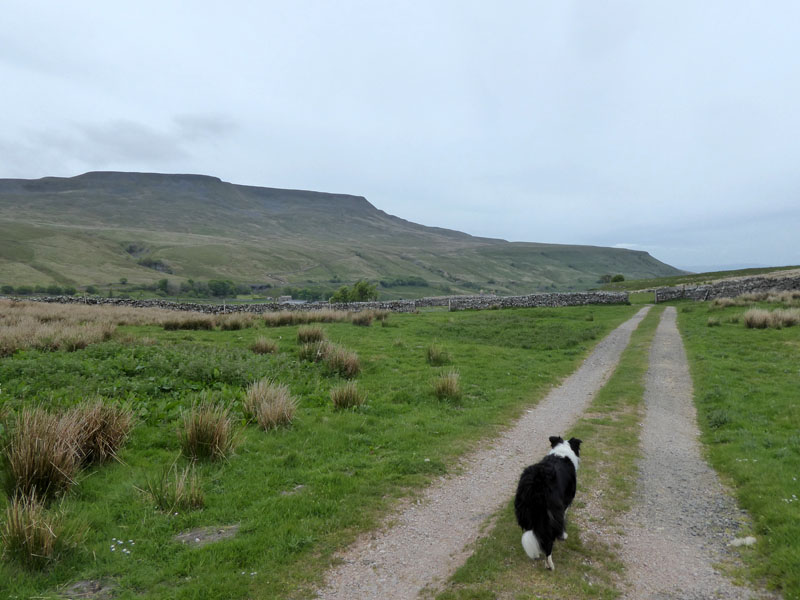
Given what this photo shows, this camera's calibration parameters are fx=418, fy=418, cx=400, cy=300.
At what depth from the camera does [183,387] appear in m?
11.2

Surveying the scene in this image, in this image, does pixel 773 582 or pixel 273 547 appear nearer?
pixel 773 582

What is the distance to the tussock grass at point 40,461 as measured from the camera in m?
5.87

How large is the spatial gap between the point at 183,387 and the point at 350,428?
5029 mm

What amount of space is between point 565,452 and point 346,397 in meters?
6.23

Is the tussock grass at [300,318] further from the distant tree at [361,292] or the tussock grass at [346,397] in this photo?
the distant tree at [361,292]

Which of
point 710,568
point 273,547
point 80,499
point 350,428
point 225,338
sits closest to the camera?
point 710,568

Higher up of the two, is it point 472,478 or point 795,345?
point 795,345

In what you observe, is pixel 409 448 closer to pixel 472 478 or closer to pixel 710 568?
pixel 472 478

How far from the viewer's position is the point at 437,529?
5.82 m

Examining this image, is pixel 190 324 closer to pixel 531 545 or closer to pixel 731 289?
pixel 531 545

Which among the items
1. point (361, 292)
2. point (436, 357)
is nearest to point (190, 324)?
point (436, 357)

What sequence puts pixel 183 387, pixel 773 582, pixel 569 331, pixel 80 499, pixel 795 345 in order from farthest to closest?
pixel 569 331, pixel 795 345, pixel 183 387, pixel 80 499, pixel 773 582

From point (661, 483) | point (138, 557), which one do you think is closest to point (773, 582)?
point (661, 483)

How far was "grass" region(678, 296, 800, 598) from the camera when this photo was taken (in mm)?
5035
